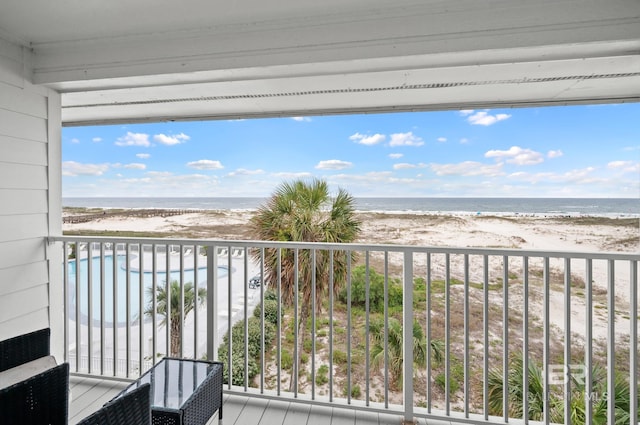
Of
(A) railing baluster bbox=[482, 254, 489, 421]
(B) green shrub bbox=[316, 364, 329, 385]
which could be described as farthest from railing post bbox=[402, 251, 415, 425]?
(B) green shrub bbox=[316, 364, 329, 385]

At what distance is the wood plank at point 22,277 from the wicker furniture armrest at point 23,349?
4.00 ft

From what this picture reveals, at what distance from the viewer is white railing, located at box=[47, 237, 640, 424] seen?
1.95 meters

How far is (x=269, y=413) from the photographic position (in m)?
2.09

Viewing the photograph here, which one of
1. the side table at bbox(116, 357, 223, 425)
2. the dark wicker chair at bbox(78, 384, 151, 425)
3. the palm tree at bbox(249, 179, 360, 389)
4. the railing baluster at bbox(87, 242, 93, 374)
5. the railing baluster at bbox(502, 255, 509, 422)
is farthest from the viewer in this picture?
the palm tree at bbox(249, 179, 360, 389)

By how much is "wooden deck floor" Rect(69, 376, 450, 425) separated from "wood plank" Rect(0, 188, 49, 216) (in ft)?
4.53

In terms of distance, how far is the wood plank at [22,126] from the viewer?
2.18 meters

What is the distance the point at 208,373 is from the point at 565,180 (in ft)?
52.6

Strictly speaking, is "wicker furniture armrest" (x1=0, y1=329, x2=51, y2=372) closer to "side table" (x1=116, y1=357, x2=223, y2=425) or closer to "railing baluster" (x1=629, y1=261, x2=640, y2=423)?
"side table" (x1=116, y1=357, x2=223, y2=425)

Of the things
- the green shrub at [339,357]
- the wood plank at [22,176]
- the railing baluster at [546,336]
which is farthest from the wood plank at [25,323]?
the green shrub at [339,357]

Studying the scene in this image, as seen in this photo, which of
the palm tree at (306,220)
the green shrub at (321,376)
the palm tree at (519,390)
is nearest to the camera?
the palm tree at (519,390)

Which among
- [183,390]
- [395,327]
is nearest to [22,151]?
[183,390]

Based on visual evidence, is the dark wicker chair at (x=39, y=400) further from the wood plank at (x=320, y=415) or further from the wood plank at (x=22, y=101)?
the wood plank at (x=22, y=101)

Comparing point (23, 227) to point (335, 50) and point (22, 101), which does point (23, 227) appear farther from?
point (335, 50)

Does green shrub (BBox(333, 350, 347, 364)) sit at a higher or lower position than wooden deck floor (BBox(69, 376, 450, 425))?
lower
